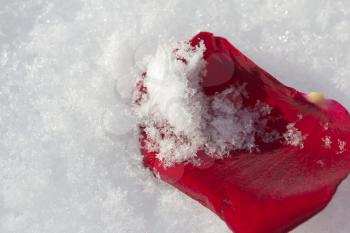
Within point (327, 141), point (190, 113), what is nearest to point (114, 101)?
point (190, 113)

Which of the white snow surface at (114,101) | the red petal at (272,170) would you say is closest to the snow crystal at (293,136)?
the red petal at (272,170)

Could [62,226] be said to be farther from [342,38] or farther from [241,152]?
[342,38]

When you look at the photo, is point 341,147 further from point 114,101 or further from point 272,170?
point 114,101

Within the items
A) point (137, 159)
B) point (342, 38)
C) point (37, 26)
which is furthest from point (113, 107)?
point (342, 38)

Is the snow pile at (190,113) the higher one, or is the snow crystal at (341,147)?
the snow pile at (190,113)

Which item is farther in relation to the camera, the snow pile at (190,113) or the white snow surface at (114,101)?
the white snow surface at (114,101)

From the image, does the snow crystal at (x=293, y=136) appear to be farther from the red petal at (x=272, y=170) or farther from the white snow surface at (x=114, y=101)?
the white snow surface at (x=114, y=101)
